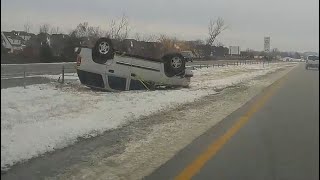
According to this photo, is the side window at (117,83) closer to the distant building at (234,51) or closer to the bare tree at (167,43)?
the bare tree at (167,43)

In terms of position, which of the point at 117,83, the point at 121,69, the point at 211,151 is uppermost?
the point at 121,69

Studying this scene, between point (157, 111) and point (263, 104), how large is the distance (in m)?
4.06

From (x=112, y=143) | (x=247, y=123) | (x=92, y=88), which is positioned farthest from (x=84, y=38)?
(x=112, y=143)

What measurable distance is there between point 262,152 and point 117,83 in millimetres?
11815

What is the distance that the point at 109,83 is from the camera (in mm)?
18922

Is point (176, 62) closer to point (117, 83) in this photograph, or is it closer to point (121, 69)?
point (121, 69)

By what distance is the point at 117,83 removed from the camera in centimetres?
1911

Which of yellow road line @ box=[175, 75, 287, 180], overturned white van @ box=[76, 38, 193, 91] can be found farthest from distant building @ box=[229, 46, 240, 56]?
yellow road line @ box=[175, 75, 287, 180]

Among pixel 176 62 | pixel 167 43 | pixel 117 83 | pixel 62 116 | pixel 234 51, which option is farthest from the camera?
pixel 234 51

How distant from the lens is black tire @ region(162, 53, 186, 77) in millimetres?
20109

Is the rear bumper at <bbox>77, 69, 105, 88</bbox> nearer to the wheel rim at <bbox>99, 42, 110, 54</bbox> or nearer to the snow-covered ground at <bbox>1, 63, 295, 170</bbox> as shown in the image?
the wheel rim at <bbox>99, 42, 110, 54</bbox>

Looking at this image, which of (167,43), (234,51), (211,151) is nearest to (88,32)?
(167,43)

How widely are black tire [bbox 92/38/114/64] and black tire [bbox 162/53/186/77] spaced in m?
2.63

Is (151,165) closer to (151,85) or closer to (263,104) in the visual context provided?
(263,104)
